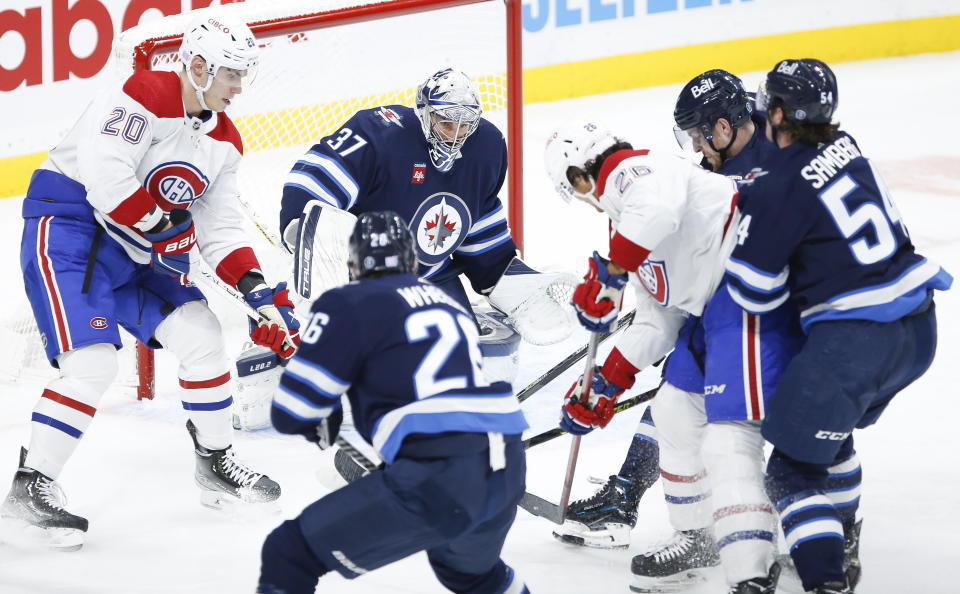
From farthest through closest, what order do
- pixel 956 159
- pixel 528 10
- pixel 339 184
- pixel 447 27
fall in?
pixel 528 10
pixel 956 159
pixel 447 27
pixel 339 184

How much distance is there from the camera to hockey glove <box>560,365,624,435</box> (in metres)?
2.96

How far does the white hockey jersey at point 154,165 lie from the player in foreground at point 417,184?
186 millimetres

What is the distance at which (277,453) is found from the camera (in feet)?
12.7

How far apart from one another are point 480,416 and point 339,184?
1443 mm

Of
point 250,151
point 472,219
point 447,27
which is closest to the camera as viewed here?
point 472,219

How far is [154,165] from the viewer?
330 cm

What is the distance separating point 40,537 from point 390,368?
1363 mm

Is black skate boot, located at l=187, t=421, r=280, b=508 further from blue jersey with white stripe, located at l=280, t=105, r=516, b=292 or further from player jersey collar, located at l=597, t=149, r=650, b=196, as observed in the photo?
player jersey collar, located at l=597, t=149, r=650, b=196

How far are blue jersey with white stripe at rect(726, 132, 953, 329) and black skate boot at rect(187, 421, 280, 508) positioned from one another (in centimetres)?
147

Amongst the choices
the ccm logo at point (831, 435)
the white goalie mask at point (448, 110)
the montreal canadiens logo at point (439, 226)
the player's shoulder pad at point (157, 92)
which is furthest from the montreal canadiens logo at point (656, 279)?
the player's shoulder pad at point (157, 92)

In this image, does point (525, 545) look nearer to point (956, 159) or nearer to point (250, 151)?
point (250, 151)

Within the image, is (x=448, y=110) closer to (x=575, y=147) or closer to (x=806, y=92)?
(x=575, y=147)

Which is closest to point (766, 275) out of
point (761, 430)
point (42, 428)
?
point (761, 430)

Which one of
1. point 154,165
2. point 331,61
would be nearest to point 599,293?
point 154,165
